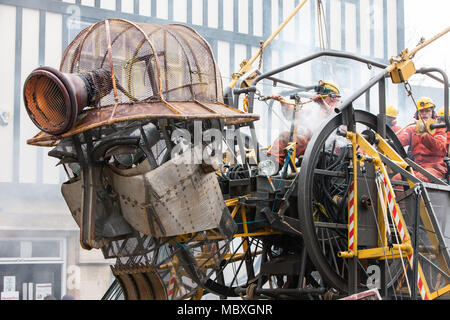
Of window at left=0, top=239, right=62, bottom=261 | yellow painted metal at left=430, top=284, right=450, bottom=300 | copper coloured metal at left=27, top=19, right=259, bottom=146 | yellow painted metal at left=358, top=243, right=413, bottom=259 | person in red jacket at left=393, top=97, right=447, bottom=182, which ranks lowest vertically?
window at left=0, top=239, right=62, bottom=261

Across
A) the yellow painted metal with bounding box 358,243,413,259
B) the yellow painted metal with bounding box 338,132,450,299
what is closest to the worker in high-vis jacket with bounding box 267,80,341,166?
the yellow painted metal with bounding box 338,132,450,299

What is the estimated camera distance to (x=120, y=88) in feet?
22.4

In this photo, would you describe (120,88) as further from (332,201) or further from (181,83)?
(332,201)

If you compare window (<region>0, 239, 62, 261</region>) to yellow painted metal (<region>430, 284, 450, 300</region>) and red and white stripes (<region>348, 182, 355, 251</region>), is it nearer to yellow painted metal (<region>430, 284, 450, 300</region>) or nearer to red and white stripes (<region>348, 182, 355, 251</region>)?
red and white stripes (<region>348, 182, 355, 251</region>)

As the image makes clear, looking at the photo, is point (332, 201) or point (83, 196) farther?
point (332, 201)

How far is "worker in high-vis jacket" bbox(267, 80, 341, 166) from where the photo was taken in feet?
30.4

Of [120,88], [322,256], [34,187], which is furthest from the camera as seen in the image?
[34,187]

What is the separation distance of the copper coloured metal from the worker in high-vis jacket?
1800 millimetres

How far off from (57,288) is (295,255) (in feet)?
31.3

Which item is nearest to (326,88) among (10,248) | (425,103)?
(425,103)

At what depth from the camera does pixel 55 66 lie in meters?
16.2

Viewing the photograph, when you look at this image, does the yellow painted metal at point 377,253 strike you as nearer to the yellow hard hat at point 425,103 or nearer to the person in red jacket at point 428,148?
the person in red jacket at point 428,148

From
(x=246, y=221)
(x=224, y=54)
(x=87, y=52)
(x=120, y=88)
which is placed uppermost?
(x=224, y=54)
